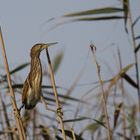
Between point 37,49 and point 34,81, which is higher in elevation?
point 37,49

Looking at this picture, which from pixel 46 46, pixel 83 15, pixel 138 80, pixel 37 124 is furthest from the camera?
pixel 37 124

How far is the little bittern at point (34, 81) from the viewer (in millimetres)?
1833

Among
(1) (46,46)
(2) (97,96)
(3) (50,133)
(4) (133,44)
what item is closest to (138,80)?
(4) (133,44)

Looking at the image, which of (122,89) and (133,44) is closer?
(133,44)

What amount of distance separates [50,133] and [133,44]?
61 centimetres

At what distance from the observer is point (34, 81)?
185 centimetres

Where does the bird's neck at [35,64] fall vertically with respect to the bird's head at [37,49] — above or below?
below

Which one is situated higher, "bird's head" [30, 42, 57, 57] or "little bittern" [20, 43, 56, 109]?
"bird's head" [30, 42, 57, 57]

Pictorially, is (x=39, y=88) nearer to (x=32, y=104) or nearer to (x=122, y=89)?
(x=32, y=104)

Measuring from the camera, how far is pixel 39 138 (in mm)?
2453

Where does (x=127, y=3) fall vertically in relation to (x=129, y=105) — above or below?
above

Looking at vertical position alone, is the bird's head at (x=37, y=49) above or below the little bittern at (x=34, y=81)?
above

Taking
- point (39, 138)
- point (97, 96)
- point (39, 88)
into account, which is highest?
point (39, 88)

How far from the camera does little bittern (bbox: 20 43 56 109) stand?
183 centimetres
